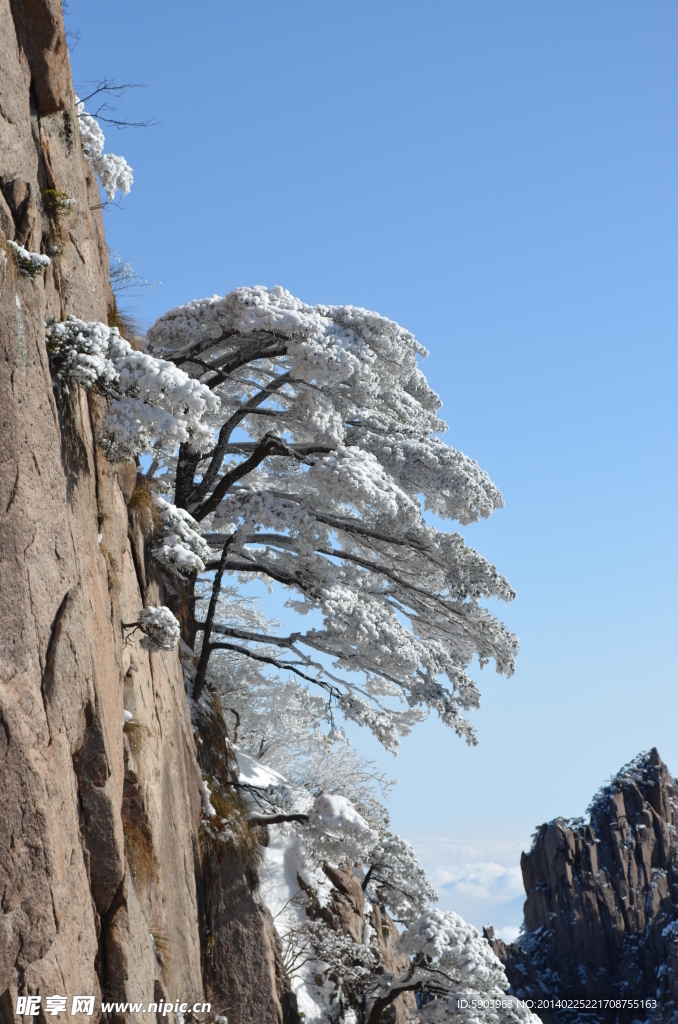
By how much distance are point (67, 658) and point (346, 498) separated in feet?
16.4

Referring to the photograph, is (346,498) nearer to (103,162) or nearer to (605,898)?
(103,162)

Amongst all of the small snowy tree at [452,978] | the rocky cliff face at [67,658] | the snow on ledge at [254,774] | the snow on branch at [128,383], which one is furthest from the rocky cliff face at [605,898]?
the snow on branch at [128,383]

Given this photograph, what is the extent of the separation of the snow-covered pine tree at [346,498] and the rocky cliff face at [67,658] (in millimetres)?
2423

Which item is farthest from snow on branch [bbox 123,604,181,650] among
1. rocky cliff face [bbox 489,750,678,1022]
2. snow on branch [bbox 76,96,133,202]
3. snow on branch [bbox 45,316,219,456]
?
rocky cliff face [bbox 489,750,678,1022]

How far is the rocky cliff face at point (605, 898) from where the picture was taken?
190ft

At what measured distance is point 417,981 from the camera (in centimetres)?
1305

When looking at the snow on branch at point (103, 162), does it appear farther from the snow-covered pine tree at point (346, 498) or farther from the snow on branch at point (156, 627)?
the snow on branch at point (156, 627)

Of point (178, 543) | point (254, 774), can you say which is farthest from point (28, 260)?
point (254, 774)

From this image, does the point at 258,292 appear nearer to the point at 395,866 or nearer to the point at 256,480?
the point at 256,480

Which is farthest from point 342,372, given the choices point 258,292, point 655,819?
point 655,819

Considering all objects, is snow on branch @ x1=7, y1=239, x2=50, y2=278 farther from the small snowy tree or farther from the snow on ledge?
the small snowy tree

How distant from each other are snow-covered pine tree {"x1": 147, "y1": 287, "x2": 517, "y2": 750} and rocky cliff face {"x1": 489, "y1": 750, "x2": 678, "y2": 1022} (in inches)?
1958

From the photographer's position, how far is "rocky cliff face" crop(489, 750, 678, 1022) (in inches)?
2279

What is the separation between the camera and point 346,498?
11547mm
